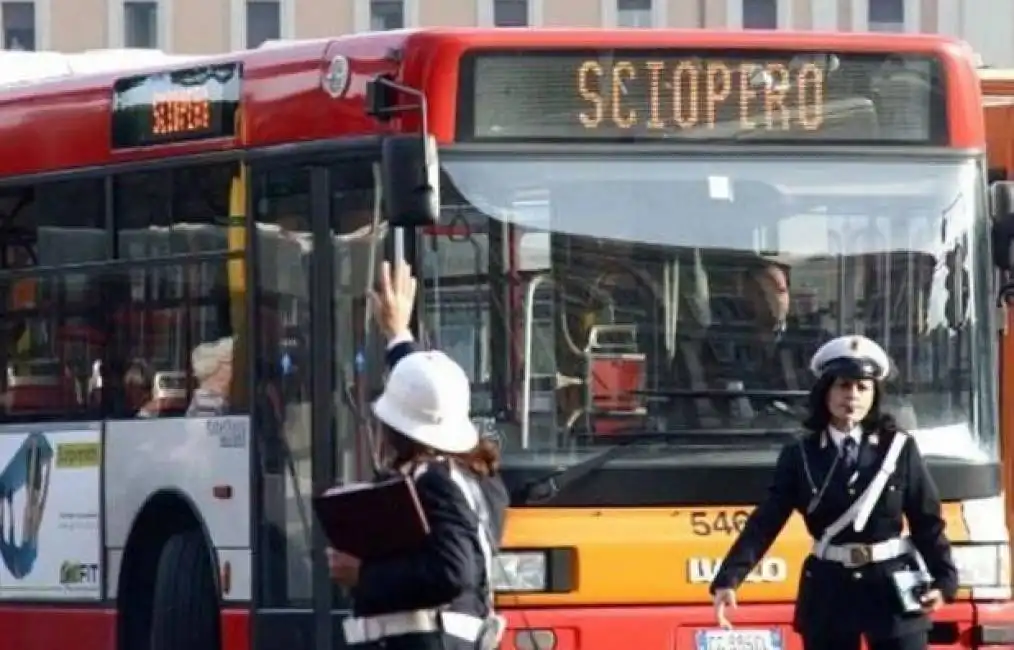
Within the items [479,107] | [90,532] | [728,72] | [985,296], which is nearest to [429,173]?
[479,107]

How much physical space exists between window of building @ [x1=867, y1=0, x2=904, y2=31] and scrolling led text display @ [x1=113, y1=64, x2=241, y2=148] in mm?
62731

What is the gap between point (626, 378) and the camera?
12.1 metres

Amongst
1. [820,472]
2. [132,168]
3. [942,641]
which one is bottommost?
[942,641]

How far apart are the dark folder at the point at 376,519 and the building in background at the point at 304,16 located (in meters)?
69.3

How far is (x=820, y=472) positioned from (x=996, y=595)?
6.98 feet

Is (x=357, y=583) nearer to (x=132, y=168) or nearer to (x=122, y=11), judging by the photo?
(x=132, y=168)

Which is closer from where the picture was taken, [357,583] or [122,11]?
[357,583]

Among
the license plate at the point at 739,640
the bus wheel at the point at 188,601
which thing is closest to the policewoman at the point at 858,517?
the license plate at the point at 739,640

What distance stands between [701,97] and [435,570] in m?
4.88

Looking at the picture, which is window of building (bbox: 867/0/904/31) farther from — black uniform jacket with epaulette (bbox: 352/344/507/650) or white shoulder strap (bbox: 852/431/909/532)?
black uniform jacket with epaulette (bbox: 352/344/507/650)

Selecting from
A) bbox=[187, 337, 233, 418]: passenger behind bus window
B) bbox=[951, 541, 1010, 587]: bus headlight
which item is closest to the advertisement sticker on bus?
bbox=[187, 337, 233, 418]: passenger behind bus window

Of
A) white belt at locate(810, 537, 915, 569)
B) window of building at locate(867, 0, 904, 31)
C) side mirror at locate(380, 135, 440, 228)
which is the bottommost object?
white belt at locate(810, 537, 915, 569)

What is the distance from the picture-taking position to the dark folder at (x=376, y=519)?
779 cm

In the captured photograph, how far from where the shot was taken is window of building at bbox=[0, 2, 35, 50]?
7750cm
